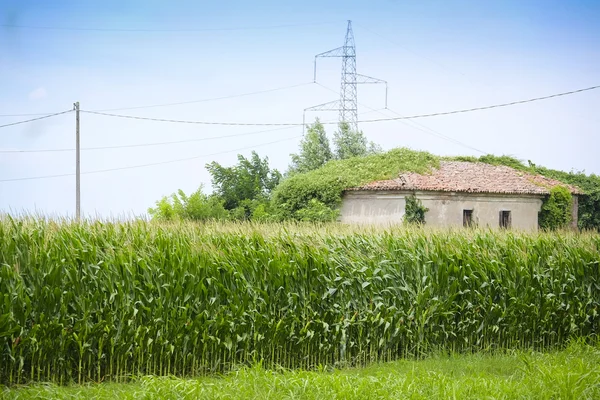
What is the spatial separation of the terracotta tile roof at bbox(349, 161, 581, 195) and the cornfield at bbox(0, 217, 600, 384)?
18748mm

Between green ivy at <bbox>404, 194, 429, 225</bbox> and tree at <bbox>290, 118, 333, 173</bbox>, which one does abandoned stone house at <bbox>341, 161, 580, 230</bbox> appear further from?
tree at <bbox>290, 118, 333, 173</bbox>

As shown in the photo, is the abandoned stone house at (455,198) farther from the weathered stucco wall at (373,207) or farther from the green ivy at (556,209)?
the green ivy at (556,209)

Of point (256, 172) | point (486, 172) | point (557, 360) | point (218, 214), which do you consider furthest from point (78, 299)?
point (256, 172)

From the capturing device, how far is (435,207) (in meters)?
33.9

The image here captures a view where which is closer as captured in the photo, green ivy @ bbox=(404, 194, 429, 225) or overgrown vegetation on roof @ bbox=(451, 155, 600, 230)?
green ivy @ bbox=(404, 194, 429, 225)

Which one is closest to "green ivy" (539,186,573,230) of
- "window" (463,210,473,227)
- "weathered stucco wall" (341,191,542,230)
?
"weathered stucco wall" (341,191,542,230)

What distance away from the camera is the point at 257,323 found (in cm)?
1141

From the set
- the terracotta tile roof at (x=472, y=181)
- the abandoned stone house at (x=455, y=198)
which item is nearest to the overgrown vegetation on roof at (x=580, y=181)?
the terracotta tile roof at (x=472, y=181)

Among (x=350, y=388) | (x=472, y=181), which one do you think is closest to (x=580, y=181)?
(x=472, y=181)

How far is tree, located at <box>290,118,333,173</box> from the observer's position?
54.0 m

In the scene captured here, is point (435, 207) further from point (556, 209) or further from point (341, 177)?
point (556, 209)

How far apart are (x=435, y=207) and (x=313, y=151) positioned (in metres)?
21.6

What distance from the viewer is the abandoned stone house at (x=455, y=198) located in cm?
3356

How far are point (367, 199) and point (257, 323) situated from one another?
911 inches
